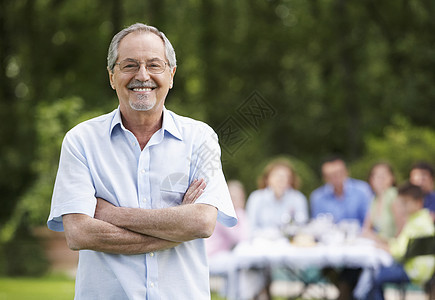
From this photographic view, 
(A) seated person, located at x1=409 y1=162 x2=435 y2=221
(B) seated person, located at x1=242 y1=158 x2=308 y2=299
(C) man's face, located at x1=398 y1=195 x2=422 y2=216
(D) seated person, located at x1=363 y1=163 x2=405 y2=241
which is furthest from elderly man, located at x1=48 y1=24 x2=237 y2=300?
(B) seated person, located at x1=242 y1=158 x2=308 y2=299

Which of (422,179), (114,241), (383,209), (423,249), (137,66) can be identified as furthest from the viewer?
(383,209)

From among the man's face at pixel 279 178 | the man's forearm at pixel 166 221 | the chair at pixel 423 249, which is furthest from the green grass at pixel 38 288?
the man's forearm at pixel 166 221

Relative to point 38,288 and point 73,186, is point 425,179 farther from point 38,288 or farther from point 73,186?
point 38,288

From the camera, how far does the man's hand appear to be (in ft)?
9.12

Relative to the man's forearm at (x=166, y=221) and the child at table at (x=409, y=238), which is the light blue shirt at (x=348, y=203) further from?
the man's forearm at (x=166, y=221)

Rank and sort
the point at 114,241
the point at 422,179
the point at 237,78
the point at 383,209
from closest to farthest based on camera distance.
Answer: the point at 114,241, the point at 422,179, the point at 383,209, the point at 237,78

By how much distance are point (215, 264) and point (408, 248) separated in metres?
2.01

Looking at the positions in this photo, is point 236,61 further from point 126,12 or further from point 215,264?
point 215,264

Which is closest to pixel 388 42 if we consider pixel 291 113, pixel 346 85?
pixel 346 85

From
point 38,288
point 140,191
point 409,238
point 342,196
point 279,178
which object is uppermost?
point 279,178

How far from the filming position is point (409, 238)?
694 centimetres

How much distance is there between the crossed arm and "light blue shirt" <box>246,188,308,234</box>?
5.87 meters

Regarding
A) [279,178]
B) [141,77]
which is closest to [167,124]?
[141,77]

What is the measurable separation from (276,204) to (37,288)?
16.2 feet
